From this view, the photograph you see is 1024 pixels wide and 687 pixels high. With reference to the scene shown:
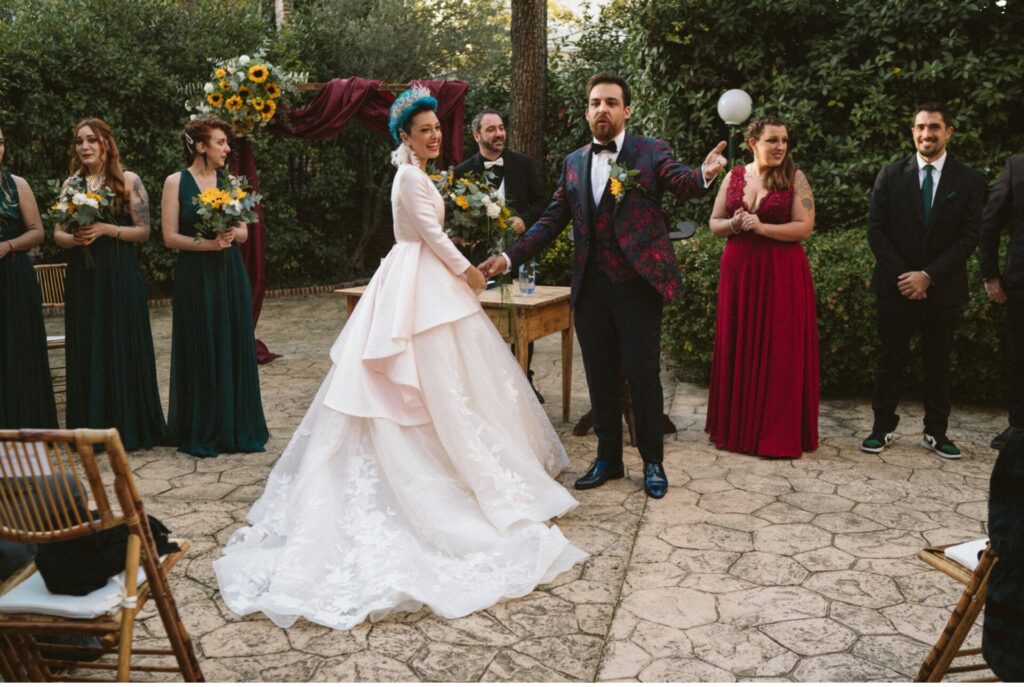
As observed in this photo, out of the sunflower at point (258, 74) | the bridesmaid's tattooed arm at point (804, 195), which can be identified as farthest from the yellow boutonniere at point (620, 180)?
the sunflower at point (258, 74)

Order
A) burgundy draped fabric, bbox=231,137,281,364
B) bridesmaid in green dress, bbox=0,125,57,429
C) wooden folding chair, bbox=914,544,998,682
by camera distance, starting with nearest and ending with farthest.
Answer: wooden folding chair, bbox=914,544,998,682
bridesmaid in green dress, bbox=0,125,57,429
burgundy draped fabric, bbox=231,137,281,364

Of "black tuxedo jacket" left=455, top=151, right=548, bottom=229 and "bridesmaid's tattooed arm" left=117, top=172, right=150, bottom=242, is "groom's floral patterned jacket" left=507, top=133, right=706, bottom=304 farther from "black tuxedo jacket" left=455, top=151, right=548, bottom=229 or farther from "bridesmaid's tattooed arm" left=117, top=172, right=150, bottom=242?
"bridesmaid's tattooed arm" left=117, top=172, right=150, bottom=242

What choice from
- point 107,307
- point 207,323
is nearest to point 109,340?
point 107,307

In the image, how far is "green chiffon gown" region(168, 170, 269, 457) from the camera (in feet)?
19.3

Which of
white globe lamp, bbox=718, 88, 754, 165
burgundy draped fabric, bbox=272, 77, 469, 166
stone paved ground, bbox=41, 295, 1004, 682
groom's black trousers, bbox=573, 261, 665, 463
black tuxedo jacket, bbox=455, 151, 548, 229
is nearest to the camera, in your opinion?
stone paved ground, bbox=41, 295, 1004, 682

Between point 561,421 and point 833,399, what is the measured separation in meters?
2.32

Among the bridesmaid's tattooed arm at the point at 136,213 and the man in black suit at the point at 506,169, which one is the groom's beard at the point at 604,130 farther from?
the bridesmaid's tattooed arm at the point at 136,213

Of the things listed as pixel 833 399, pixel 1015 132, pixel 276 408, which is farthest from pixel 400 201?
pixel 1015 132

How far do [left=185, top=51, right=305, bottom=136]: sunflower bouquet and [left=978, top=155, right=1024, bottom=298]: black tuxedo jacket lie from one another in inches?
228

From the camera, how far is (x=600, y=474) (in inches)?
205

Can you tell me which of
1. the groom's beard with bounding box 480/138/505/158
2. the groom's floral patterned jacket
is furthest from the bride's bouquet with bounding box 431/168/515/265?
the groom's beard with bounding box 480/138/505/158

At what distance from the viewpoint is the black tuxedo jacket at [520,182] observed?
6863 mm

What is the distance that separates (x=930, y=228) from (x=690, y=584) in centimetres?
303

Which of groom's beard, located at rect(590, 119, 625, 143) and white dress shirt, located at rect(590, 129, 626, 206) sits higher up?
groom's beard, located at rect(590, 119, 625, 143)
